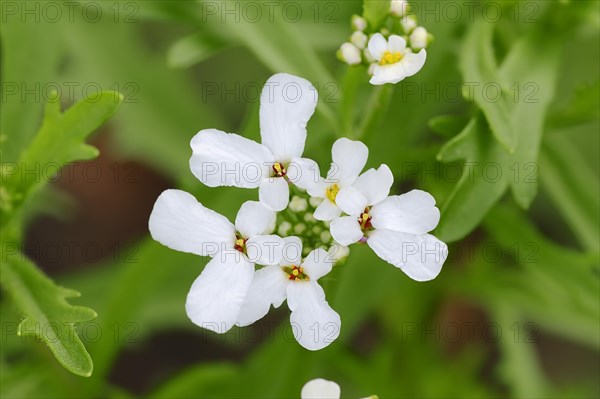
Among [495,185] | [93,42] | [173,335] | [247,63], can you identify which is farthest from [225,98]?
[495,185]

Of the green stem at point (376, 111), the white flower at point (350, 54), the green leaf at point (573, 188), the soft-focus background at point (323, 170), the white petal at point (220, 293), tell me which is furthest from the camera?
the green leaf at point (573, 188)

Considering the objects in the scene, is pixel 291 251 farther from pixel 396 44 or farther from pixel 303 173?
pixel 396 44

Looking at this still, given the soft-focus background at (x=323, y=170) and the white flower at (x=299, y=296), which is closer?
the white flower at (x=299, y=296)

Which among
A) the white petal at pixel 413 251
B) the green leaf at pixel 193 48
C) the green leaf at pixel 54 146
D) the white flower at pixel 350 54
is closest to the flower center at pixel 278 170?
the white petal at pixel 413 251

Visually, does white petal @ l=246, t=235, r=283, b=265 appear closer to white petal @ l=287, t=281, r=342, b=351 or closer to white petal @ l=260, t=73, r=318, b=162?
white petal @ l=287, t=281, r=342, b=351

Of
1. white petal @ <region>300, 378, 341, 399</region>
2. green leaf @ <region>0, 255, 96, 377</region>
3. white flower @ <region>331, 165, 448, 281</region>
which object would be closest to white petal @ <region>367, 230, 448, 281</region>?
white flower @ <region>331, 165, 448, 281</region>

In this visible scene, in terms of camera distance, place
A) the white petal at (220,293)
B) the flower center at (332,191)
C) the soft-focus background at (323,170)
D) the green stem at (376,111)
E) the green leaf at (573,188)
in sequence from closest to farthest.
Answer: the white petal at (220,293) < the flower center at (332,191) < the green stem at (376,111) < the soft-focus background at (323,170) < the green leaf at (573,188)

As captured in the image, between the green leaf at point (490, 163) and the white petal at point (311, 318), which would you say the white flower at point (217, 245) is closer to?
the white petal at point (311, 318)
